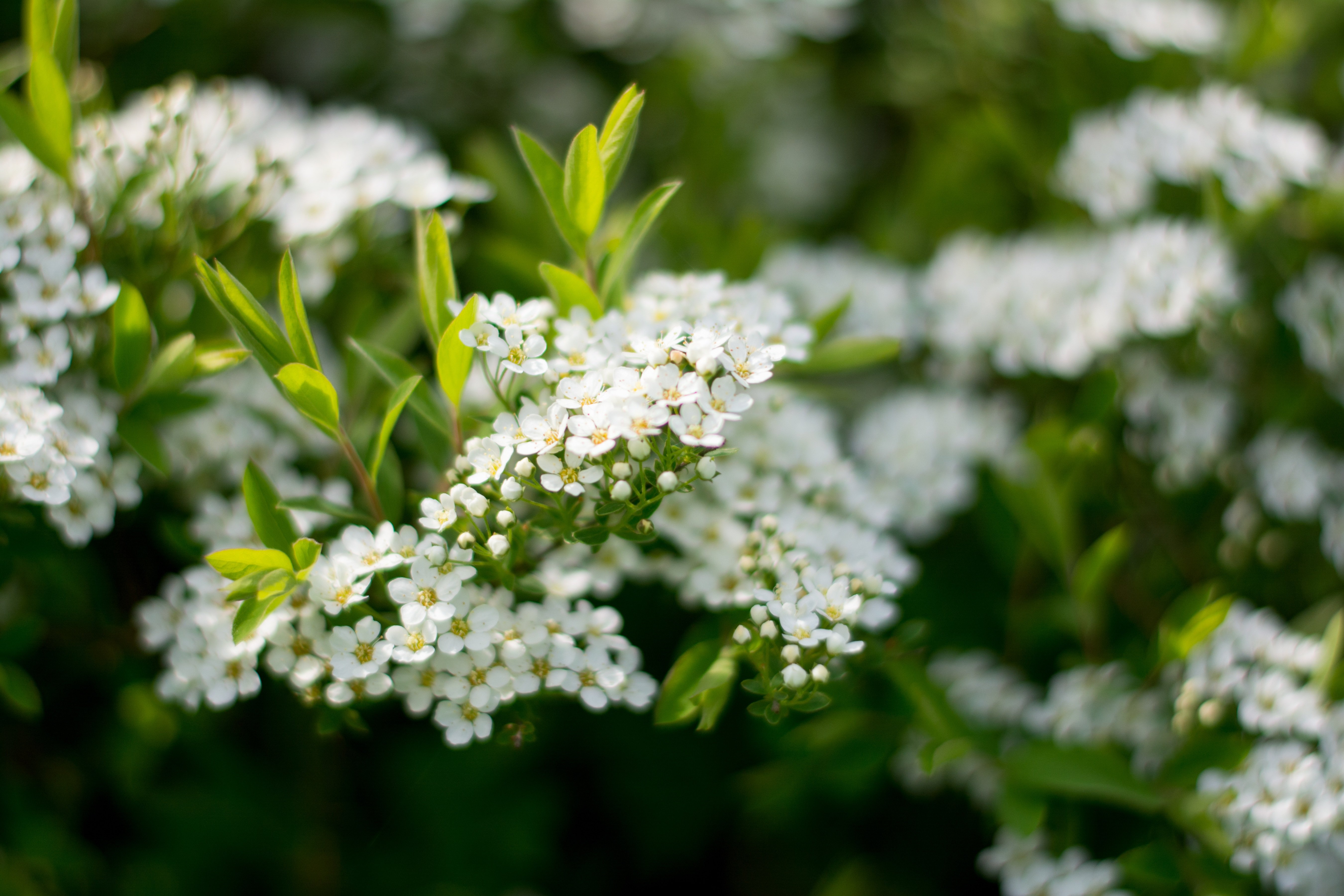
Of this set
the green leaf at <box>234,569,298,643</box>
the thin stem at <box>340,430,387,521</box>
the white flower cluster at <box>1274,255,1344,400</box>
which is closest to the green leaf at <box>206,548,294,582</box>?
the green leaf at <box>234,569,298,643</box>

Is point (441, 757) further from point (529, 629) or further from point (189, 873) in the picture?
point (529, 629)

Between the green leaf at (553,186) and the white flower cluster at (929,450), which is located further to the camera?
the white flower cluster at (929,450)

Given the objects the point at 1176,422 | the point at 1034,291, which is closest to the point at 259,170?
the point at 1034,291

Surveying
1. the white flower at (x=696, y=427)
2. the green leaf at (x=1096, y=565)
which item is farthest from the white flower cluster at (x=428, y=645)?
the green leaf at (x=1096, y=565)

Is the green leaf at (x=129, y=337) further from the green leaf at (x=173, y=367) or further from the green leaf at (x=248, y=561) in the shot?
the green leaf at (x=248, y=561)

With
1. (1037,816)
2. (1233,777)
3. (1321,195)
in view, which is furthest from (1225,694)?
(1321,195)

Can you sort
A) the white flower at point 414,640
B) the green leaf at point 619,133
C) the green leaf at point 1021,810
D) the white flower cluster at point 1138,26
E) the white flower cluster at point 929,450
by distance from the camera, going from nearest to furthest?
the white flower at point 414,640 < the green leaf at point 619,133 < the green leaf at point 1021,810 < the white flower cluster at point 929,450 < the white flower cluster at point 1138,26
